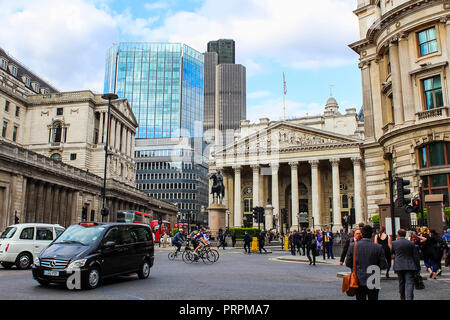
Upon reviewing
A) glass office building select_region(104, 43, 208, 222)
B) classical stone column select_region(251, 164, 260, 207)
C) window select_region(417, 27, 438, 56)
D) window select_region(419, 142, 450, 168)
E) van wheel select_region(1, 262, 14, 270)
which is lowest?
van wheel select_region(1, 262, 14, 270)

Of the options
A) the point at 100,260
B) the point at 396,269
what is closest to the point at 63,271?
the point at 100,260

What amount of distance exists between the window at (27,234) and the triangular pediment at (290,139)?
59661 millimetres

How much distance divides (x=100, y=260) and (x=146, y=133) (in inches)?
4429

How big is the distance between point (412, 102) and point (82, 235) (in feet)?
72.5

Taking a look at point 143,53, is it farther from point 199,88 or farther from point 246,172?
point 246,172

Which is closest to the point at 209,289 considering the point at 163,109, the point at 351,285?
the point at 351,285

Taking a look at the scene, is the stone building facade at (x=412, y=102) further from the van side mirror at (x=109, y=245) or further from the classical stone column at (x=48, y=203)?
the classical stone column at (x=48, y=203)

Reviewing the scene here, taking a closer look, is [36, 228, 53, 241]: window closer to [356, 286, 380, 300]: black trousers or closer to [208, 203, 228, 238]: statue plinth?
[356, 286, 380, 300]: black trousers

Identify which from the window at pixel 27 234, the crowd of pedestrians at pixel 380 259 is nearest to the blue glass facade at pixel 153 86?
the window at pixel 27 234

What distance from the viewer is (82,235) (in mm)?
11727

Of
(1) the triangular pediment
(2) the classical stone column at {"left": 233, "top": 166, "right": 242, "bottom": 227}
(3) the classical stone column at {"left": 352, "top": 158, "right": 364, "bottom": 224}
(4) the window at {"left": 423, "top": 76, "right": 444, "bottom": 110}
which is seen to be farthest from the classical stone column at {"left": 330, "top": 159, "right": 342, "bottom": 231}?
(4) the window at {"left": 423, "top": 76, "right": 444, "bottom": 110}

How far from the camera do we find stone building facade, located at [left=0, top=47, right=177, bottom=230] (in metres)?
39.4

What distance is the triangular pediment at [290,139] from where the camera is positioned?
233 feet

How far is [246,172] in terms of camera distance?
82.7 meters
